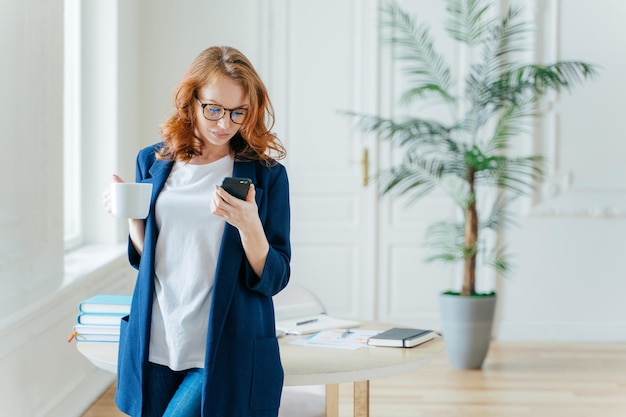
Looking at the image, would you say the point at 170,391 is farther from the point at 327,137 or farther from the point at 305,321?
the point at 327,137

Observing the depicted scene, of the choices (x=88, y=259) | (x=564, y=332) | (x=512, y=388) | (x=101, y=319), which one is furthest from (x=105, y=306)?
(x=564, y=332)

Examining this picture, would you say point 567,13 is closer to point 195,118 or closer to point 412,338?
point 412,338

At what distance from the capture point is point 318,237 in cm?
582

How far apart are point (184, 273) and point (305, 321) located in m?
0.93

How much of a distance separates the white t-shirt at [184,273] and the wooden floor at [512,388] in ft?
7.17

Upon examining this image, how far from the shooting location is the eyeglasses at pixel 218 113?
1.97 m

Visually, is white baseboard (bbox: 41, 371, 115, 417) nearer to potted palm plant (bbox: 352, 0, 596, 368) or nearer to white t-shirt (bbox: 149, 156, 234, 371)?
white t-shirt (bbox: 149, 156, 234, 371)

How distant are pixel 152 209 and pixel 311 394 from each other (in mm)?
998

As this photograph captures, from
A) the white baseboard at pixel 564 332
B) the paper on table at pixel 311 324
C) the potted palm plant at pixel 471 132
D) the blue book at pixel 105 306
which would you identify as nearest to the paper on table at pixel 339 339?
the paper on table at pixel 311 324

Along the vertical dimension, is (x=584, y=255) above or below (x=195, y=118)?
below

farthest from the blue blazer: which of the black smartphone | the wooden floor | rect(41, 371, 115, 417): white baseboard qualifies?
the wooden floor

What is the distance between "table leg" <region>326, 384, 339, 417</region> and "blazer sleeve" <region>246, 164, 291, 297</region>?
62 centimetres

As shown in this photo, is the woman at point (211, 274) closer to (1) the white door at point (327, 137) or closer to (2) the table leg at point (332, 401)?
(2) the table leg at point (332, 401)

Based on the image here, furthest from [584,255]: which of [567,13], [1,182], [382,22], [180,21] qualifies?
[1,182]
